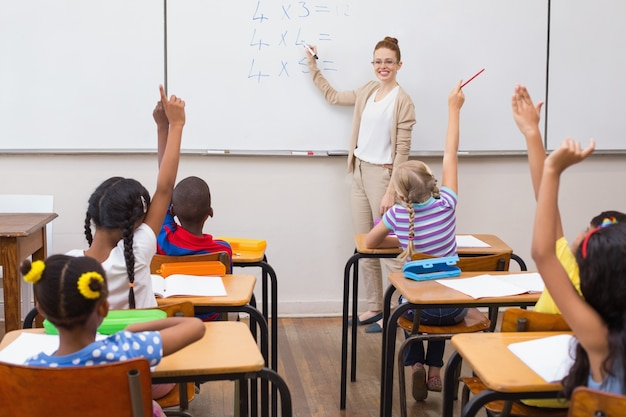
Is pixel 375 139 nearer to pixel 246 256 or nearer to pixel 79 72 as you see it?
pixel 246 256

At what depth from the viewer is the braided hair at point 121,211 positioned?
2.34 m

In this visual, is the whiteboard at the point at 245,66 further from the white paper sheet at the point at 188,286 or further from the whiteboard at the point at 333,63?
the white paper sheet at the point at 188,286

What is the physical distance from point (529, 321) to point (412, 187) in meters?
1.14

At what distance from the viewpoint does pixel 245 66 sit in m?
4.60

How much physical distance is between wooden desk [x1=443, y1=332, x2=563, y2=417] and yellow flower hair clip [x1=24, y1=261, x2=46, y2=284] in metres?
0.98

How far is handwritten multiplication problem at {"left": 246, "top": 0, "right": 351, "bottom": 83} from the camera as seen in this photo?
180 inches

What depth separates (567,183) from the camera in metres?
5.03

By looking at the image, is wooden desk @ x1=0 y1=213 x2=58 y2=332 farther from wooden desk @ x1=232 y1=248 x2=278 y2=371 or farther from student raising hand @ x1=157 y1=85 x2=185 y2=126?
student raising hand @ x1=157 y1=85 x2=185 y2=126

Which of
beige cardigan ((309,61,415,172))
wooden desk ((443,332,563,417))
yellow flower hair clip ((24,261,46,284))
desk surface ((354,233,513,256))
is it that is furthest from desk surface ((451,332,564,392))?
beige cardigan ((309,61,415,172))

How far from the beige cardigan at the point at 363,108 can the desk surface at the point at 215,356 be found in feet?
8.31

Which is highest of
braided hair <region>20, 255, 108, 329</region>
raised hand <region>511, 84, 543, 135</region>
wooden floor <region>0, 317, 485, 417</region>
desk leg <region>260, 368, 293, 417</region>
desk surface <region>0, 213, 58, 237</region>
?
raised hand <region>511, 84, 543, 135</region>

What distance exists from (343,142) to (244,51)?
0.80 metres

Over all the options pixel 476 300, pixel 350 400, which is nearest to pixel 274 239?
pixel 350 400

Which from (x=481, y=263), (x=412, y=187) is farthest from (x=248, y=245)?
(x=481, y=263)
